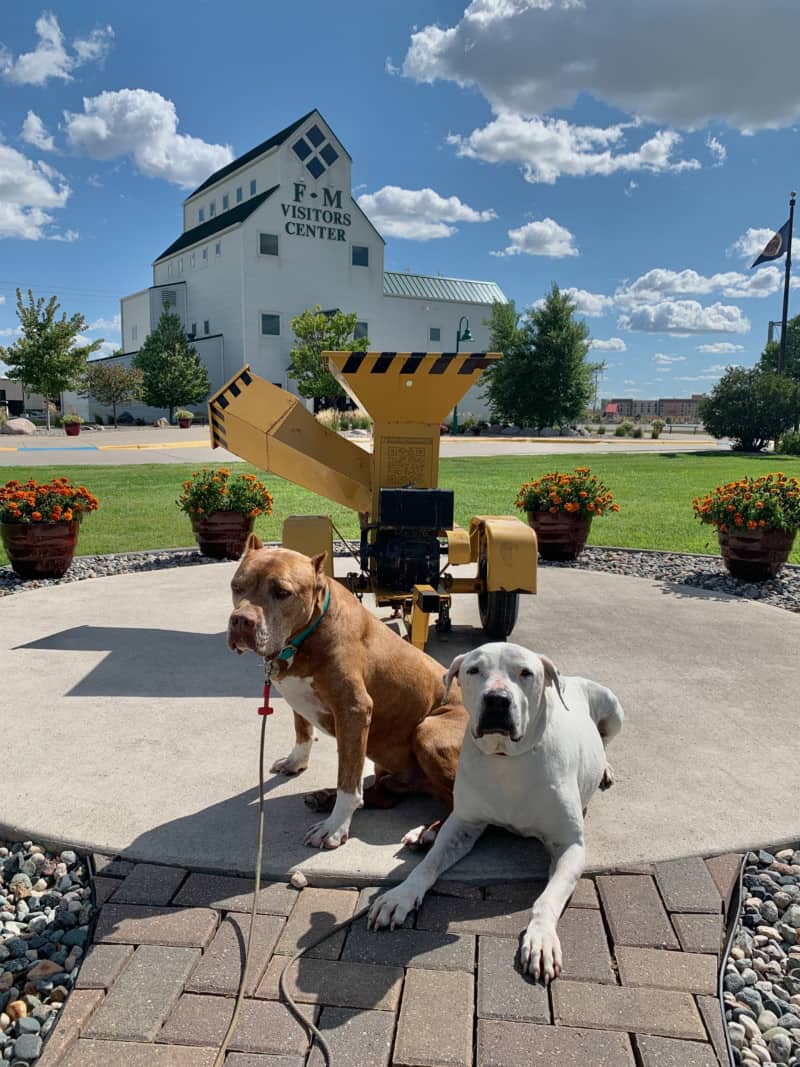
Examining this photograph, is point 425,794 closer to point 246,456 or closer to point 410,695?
point 410,695

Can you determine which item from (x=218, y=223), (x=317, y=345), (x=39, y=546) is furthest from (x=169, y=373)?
(x=39, y=546)

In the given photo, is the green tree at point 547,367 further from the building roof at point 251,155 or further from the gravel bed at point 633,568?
the gravel bed at point 633,568

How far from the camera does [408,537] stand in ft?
17.3

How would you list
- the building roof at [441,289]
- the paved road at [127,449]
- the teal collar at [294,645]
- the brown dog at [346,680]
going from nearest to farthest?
1. the brown dog at [346,680]
2. the teal collar at [294,645]
3. the paved road at [127,449]
4. the building roof at [441,289]

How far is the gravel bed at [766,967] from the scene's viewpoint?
208 centimetres

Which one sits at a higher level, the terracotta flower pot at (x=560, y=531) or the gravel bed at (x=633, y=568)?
the terracotta flower pot at (x=560, y=531)

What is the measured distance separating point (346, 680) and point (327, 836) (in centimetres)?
61

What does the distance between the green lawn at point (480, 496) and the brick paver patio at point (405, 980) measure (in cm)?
748

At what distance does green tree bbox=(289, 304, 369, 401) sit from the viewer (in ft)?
140

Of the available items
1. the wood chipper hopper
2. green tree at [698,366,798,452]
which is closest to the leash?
the wood chipper hopper

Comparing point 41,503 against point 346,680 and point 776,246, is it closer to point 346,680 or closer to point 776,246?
point 346,680

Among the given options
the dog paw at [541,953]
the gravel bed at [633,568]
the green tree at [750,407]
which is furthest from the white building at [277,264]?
the dog paw at [541,953]

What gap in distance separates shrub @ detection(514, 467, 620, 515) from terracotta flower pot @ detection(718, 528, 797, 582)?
1387 mm

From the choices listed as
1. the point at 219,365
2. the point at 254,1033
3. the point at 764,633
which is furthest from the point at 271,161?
the point at 254,1033
